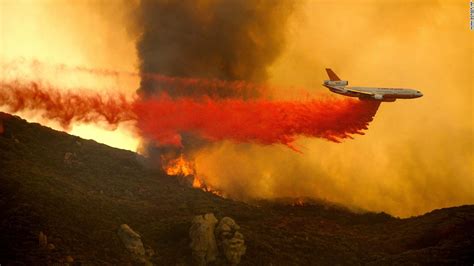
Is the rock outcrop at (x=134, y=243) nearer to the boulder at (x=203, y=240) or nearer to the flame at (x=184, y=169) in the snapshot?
the boulder at (x=203, y=240)

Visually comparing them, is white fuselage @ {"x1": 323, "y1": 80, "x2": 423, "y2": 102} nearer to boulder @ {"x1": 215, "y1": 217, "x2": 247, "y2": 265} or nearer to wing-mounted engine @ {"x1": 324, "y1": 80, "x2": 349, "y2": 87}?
wing-mounted engine @ {"x1": 324, "y1": 80, "x2": 349, "y2": 87}

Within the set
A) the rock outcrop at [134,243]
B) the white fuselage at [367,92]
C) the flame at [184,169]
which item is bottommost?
the rock outcrop at [134,243]

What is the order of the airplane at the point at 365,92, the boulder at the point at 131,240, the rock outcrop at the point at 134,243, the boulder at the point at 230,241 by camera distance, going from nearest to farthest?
the rock outcrop at the point at 134,243
the boulder at the point at 131,240
the boulder at the point at 230,241
the airplane at the point at 365,92

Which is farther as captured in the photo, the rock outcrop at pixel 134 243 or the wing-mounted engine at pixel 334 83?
the wing-mounted engine at pixel 334 83

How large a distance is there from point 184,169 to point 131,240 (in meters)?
50.8

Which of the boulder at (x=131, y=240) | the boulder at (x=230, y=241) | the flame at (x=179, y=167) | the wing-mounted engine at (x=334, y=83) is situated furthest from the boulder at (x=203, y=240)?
the flame at (x=179, y=167)

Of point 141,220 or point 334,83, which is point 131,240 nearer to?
point 141,220

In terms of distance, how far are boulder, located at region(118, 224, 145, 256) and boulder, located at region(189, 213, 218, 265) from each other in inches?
415

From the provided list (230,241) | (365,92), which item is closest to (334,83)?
(365,92)

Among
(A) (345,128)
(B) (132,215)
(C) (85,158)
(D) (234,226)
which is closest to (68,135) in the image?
(C) (85,158)

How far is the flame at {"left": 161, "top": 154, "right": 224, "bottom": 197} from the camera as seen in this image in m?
179

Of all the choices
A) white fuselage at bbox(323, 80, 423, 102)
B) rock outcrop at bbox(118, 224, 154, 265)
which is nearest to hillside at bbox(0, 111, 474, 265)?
rock outcrop at bbox(118, 224, 154, 265)

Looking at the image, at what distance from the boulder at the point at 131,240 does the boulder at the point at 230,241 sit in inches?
636

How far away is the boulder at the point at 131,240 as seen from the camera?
129375 mm
